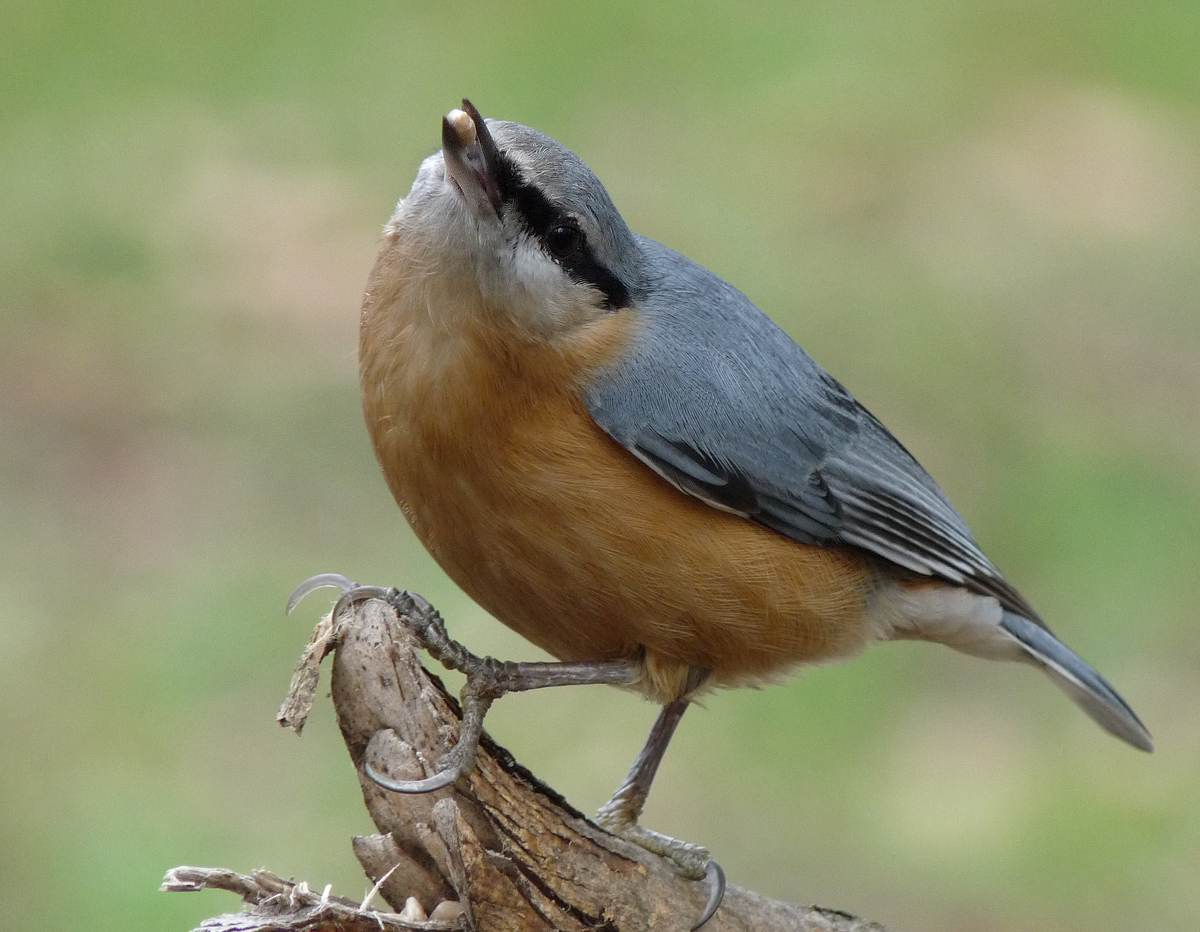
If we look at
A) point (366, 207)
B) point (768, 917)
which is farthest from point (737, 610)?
point (366, 207)

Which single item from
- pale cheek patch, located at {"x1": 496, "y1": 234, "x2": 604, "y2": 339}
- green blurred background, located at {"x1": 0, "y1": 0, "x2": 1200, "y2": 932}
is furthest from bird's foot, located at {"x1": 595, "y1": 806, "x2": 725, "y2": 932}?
green blurred background, located at {"x1": 0, "y1": 0, "x2": 1200, "y2": 932}

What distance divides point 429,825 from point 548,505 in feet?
2.46

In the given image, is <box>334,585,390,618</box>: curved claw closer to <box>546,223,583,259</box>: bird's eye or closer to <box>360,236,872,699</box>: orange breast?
<box>360,236,872,699</box>: orange breast

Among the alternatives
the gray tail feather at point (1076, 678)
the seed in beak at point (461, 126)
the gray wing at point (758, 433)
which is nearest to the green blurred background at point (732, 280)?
the gray tail feather at point (1076, 678)

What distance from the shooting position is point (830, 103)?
1063cm

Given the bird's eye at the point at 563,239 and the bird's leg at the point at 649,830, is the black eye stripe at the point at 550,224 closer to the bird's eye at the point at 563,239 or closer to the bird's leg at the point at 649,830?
the bird's eye at the point at 563,239

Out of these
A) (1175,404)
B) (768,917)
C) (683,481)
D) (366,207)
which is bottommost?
(768,917)

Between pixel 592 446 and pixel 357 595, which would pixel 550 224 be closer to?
pixel 592 446

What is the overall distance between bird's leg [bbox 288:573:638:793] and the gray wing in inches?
21.8

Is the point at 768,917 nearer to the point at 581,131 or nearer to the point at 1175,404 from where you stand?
the point at 1175,404

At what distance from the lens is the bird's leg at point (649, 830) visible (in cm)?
367

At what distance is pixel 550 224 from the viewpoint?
355 cm

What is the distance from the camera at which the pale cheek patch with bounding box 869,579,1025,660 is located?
4305 mm

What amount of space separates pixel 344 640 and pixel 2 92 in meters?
7.88
